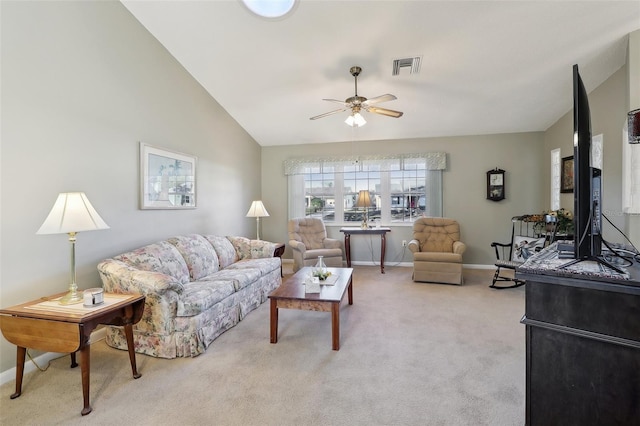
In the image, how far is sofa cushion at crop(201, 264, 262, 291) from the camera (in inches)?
122

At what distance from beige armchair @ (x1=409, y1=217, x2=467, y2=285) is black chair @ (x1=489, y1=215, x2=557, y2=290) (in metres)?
0.53

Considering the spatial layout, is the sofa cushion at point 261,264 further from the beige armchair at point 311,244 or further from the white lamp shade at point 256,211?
the white lamp shade at point 256,211

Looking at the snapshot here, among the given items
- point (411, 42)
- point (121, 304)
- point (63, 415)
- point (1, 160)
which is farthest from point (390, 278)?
point (1, 160)

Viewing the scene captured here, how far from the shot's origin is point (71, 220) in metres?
1.94

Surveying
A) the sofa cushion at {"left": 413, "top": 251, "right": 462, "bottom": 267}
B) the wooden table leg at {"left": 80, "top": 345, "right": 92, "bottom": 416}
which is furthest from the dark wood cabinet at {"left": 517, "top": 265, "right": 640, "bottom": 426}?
the sofa cushion at {"left": 413, "top": 251, "right": 462, "bottom": 267}

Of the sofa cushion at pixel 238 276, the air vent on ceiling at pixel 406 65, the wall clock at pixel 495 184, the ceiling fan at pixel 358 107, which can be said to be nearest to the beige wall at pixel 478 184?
the wall clock at pixel 495 184

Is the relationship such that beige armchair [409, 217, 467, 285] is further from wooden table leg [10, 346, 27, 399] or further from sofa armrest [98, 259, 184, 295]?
wooden table leg [10, 346, 27, 399]

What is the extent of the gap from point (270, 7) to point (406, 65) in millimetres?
1634

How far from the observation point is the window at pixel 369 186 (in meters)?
5.45

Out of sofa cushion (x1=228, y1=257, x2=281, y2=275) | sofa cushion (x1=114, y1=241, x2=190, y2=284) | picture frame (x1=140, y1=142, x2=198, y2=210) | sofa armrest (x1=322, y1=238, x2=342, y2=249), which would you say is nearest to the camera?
sofa cushion (x1=114, y1=241, x2=190, y2=284)

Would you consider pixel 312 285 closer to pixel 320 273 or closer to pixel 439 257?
pixel 320 273

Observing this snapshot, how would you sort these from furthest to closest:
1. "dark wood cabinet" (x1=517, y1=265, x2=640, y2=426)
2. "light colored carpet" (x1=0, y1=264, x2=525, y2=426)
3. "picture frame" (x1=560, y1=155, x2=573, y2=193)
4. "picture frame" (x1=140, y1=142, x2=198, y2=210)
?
"picture frame" (x1=560, y1=155, x2=573, y2=193) → "picture frame" (x1=140, y1=142, x2=198, y2=210) → "light colored carpet" (x1=0, y1=264, x2=525, y2=426) → "dark wood cabinet" (x1=517, y1=265, x2=640, y2=426)

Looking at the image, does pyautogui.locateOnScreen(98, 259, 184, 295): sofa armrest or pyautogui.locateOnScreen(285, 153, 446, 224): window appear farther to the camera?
pyautogui.locateOnScreen(285, 153, 446, 224): window

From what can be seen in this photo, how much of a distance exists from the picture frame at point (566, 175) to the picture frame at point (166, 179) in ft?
17.3
